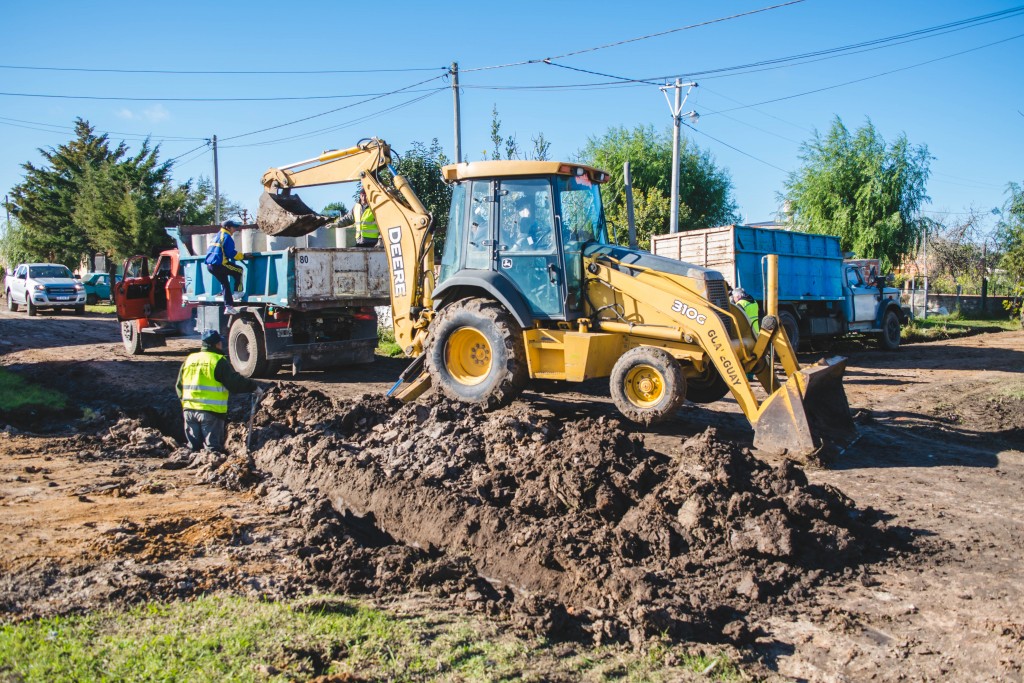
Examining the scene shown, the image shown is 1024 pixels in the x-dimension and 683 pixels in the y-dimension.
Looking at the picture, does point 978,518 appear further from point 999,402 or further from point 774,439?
point 999,402

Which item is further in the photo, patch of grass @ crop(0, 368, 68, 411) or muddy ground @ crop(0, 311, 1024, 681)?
patch of grass @ crop(0, 368, 68, 411)

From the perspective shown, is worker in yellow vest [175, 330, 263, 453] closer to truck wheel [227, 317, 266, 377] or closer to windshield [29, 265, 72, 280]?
truck wheel [227, 317, 266, 377]

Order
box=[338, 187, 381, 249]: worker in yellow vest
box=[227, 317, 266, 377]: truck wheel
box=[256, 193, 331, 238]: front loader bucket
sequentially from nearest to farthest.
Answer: box=[338, 187, 381, 249]: worker in yellow vest < box=[256, 193, 331, 238]: front loader bucket < box=[227, 317, 266, 377]: truck wheel

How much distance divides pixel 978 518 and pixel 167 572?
18.9 ft

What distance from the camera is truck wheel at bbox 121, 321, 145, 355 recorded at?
15234 mm

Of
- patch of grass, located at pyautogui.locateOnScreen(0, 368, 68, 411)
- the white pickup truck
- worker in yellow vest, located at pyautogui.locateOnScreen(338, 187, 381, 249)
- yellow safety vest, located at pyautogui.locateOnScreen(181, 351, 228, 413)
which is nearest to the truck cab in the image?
patch of grass, located at pyautogui.locateOnScreen(0, 368, 68, 411)

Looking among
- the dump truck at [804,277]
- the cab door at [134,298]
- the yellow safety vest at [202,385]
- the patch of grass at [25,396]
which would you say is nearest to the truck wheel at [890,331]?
the dump truck at [804,277]

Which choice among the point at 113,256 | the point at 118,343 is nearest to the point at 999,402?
the point at 118,343

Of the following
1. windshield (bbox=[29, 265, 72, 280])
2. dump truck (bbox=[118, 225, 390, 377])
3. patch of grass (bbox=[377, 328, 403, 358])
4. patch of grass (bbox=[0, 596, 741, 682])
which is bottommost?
patch of grass (bbox=[0, 596, 741, 682])

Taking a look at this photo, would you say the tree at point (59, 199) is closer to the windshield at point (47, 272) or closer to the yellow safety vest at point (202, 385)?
the windshield at point (47, 272)

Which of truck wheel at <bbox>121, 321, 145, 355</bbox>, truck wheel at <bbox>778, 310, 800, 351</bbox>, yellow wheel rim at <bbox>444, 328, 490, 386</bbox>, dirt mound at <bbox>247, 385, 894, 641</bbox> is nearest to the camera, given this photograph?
dirt mound at <bbox>247, 385, 894, 641</bbox>

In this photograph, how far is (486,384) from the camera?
28.1ft

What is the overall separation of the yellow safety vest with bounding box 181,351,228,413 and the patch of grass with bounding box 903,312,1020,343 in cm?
1959

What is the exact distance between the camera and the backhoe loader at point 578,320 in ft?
24.9
